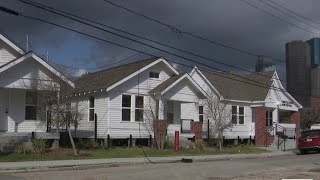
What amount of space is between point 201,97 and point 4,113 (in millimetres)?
15360

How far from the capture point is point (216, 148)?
3638 cm

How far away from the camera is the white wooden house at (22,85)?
1064 inches

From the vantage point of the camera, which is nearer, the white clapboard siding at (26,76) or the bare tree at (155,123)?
the white clapboard siding at (26,76)

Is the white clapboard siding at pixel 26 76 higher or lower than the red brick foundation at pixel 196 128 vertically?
higher

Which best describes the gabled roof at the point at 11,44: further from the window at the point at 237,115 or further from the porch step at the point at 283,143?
the porch step at the point at 283,143

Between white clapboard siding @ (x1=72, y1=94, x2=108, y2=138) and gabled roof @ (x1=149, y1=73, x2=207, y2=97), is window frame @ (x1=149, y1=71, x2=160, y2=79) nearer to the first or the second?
gabled roof @ (x1=149, y1=73, x2=207, y2=97)

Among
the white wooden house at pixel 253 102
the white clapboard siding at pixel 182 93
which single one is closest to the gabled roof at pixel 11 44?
the white clapboard siding at pixel 182 93

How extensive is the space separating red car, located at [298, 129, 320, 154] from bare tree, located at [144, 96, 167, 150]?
9.58m

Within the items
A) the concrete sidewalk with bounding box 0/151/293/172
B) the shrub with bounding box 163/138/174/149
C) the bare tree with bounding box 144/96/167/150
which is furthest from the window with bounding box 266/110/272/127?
the concrete sidewalk with bounding box 0/151/293/172

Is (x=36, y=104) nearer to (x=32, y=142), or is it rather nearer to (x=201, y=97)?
(x=32, y=142)

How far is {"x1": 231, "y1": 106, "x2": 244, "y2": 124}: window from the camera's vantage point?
1714 inches

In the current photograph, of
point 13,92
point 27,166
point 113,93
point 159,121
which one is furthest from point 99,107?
point 27,166

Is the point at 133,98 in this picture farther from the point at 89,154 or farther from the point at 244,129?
the point at 244,129

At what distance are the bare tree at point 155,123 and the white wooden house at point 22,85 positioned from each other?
672 centimetres
